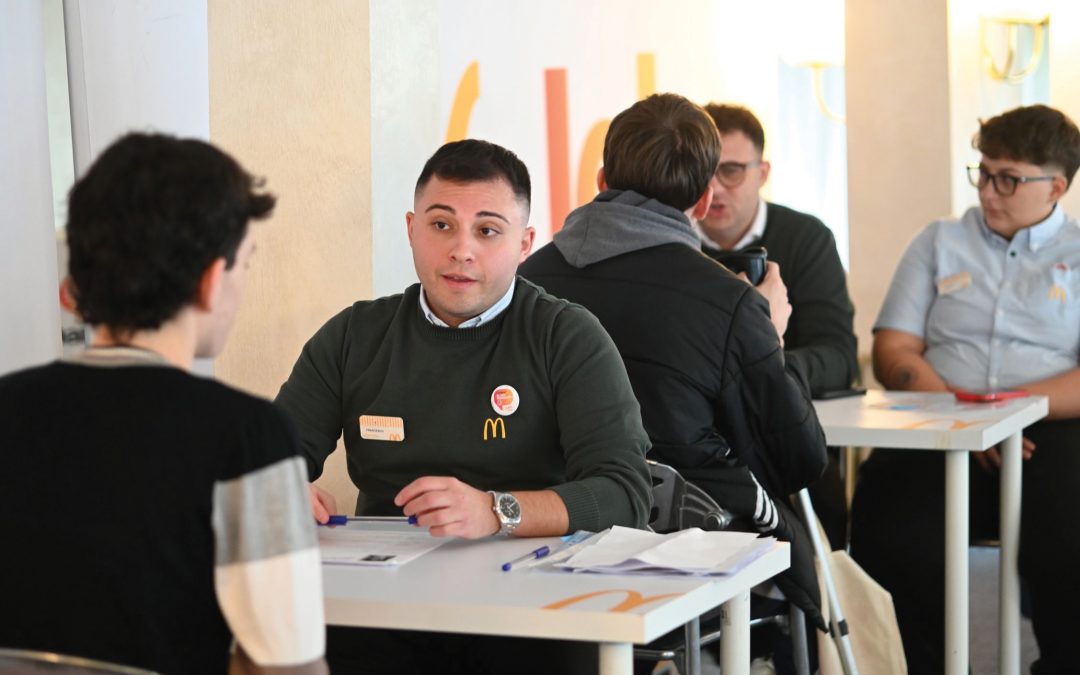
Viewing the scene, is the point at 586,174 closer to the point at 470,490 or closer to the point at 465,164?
the point at 465,164

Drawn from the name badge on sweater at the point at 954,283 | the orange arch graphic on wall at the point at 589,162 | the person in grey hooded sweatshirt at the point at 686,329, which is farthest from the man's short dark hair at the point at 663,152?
the orange arch graphic on wall at the point at 589,162

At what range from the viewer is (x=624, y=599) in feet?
5.08

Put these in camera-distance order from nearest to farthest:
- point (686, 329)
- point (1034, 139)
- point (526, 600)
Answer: point (526, 600) → point (686, 329) → point (1034, 139)

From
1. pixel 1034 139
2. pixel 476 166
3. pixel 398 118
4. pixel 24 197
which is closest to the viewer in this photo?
pixel 476 166

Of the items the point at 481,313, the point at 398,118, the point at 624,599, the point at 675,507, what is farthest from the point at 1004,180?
the point at 624,599

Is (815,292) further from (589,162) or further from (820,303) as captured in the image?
(589,162)

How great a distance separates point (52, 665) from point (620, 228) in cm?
Result: 150

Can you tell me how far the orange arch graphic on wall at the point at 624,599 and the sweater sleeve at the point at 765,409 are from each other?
92 cm

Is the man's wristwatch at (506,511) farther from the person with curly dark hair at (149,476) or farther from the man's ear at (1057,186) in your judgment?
the man's ear at (1057,186)

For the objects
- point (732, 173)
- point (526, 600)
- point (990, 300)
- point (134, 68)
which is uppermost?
point (134, 68)

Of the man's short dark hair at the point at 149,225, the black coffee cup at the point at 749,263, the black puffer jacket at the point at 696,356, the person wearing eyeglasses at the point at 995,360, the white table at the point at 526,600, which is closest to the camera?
the man's short dark hair at the point at 149,225

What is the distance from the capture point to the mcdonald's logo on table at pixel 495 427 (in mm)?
2158

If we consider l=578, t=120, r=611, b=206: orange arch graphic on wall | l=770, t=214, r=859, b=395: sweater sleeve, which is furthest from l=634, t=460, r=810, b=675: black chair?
l=578, t=120, r=611, b=206: orange arch graphic on wall

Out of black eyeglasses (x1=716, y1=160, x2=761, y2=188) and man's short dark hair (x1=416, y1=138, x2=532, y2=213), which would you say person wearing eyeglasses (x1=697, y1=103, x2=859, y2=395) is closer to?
black eyeglasses (x1=716, y1=160, x2=761, y2=188)
